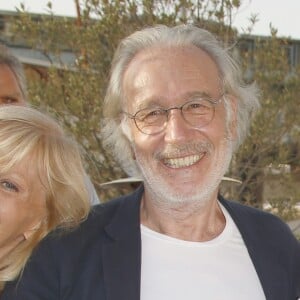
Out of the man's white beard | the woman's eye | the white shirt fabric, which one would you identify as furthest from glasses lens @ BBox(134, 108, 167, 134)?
the woman's eye

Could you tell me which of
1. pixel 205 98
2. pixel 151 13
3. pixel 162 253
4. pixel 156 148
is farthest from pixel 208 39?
pixel 151 13

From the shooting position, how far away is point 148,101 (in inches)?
103

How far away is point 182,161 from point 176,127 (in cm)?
14

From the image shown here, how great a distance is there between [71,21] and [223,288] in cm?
328

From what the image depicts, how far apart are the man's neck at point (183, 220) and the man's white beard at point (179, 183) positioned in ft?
0.17

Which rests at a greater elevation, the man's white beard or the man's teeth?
the man's teeth

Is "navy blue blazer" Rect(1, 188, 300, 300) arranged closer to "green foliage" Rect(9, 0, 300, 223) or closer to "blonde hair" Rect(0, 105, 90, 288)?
"blonde hair" Rect(0, 105, 90, 288)

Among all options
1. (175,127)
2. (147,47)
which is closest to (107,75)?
(147,47)

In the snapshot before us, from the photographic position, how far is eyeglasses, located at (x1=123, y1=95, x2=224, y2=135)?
2619 mm

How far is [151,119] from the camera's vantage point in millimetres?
2639

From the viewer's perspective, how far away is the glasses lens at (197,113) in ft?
8.59

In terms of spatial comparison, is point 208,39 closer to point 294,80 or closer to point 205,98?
point 205,98

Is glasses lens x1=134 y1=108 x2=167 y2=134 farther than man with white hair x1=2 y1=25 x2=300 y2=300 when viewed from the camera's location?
Yes

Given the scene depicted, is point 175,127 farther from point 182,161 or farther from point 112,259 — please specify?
point 112,259
